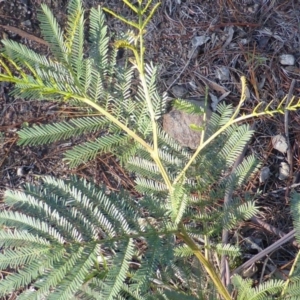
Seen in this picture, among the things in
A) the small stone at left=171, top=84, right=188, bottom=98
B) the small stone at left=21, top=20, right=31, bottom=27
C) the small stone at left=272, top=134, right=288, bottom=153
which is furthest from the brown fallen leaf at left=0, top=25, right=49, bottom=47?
the small stone at left=272, top=134, right=288, bottom=153

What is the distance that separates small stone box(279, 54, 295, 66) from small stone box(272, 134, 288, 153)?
1.22ft

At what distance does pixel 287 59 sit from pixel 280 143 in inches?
17.0

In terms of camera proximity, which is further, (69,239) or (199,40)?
(199,40)

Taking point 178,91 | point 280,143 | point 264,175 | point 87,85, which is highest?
point 87,85

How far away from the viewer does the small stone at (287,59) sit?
2.51 m

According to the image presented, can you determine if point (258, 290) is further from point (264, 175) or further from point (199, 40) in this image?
point (199, 40)

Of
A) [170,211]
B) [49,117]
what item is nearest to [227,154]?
[170,211]

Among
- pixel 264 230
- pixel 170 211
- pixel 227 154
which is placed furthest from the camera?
pixel 264 230

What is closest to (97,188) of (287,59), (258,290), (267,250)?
(258,290)

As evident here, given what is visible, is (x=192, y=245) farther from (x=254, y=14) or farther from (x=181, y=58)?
(x=254, y=14)

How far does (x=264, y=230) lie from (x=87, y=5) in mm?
1449

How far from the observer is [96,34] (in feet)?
4.88

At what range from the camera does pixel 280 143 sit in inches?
96.0

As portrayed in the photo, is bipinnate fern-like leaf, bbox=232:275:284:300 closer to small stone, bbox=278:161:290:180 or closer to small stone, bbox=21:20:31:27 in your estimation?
small stone, bbox=278:161:290:180
